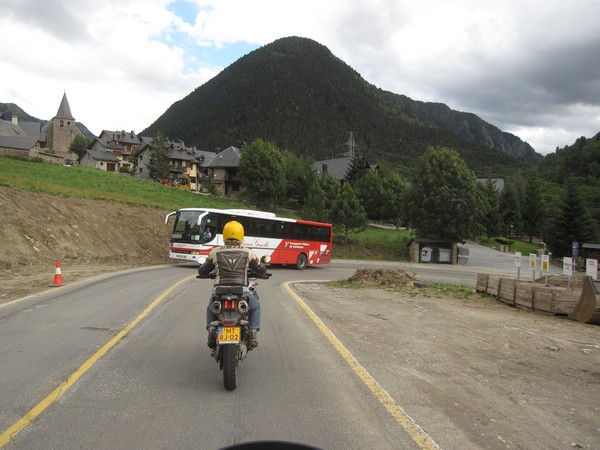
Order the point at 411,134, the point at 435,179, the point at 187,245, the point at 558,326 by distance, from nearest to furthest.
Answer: the point at 558,326 < the point at 187,245 < the point at 435,179 < the point at 411,134

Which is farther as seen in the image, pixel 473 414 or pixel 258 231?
pixel 258 231

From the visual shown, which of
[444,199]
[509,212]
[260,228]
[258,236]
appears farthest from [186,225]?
[509,212]

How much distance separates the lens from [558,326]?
1162 centimetres

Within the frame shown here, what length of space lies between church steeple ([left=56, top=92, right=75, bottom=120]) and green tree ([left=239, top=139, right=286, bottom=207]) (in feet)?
309

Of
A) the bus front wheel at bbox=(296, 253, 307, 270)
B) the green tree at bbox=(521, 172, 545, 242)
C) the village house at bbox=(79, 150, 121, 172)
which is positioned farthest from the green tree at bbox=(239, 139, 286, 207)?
the village house at bbox=(79, 150, 121, 172)

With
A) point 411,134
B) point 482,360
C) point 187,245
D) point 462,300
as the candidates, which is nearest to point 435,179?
point 187,245

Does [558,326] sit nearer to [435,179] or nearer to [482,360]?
[482,360]

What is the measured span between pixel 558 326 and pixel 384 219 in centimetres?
6202

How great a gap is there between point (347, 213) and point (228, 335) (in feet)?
129

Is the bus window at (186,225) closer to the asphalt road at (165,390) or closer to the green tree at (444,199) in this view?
the asphalt road at (165,390)

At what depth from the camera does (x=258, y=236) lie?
28688 millimetres

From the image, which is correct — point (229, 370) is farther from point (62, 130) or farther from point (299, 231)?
point (62, 130)

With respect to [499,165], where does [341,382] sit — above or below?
below

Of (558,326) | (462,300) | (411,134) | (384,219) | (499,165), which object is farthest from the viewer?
(411,134)
